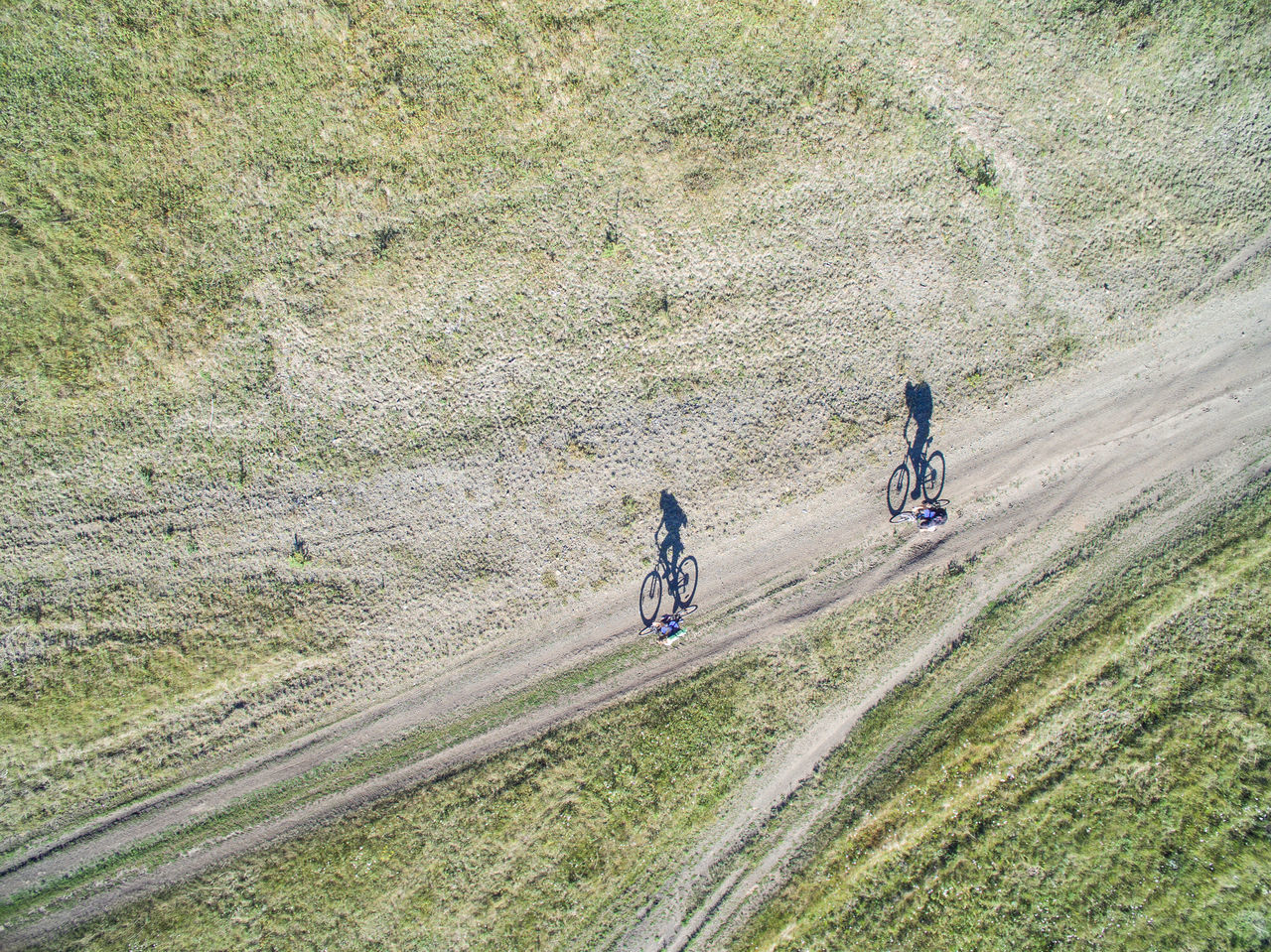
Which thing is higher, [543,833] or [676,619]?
[676,619]

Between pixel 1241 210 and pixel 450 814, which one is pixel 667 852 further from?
pixel 1241 210

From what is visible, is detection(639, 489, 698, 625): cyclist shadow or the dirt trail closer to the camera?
the dirt trail

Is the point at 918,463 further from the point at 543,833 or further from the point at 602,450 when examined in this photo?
the point at 543,833

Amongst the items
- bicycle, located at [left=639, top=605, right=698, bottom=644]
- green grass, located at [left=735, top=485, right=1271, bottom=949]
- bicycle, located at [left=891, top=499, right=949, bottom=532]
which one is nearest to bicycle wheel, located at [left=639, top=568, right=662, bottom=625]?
bicycle, located at [left=639, top=605, right=698, bottom=644]

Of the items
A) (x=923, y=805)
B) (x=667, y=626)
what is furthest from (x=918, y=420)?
(x=923, y=805)

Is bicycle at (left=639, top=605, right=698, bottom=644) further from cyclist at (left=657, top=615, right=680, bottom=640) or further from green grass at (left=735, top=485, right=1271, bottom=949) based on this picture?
green grass at (left=735, top=485, right=1271, bottom=949)

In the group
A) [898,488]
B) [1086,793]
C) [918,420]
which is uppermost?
[918,420]

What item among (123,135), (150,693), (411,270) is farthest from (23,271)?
(150,693)

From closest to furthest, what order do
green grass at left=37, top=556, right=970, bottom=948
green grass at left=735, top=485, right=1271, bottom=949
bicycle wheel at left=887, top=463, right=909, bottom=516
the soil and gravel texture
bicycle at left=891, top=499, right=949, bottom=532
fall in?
the soil and gravel texture < green grass at left=37, top=556, right=970, bottom=948 < green grass at left=735, top=485, right=1271, bottom=949 < bicycle at left=891, top=499, right=949, bottom=532 < bicycle wheel at left=887, top=463, right=909, bottom=516
